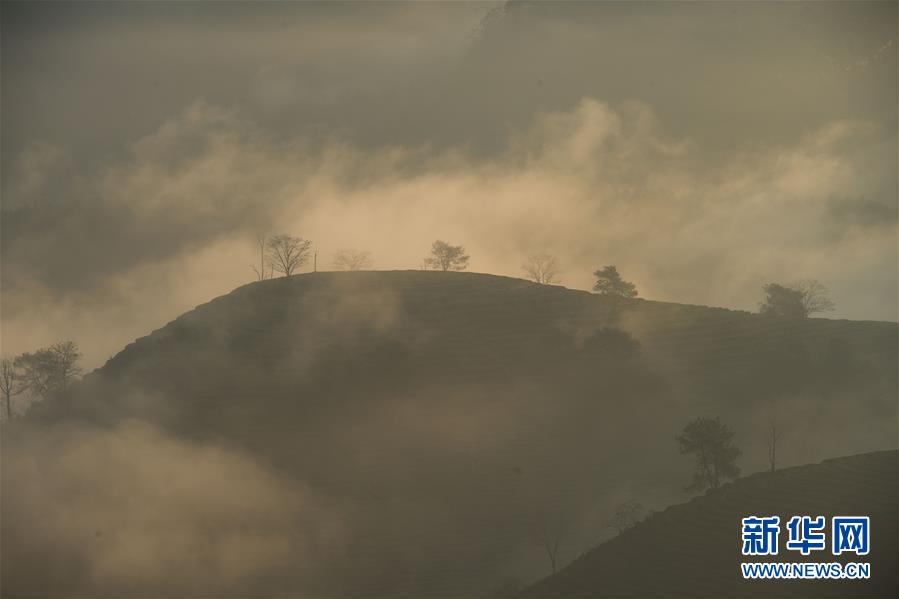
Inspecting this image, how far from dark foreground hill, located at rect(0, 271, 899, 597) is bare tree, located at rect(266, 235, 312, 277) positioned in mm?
18835

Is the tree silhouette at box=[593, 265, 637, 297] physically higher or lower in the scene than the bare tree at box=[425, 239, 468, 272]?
lower

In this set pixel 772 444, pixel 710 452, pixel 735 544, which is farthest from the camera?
pixel 772 444

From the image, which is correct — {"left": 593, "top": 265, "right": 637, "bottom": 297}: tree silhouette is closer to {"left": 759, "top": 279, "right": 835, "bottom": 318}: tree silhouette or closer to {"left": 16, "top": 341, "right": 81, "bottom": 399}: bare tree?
{"left": 759, "top": 279, "right": 835, "bottom": 318}: tree silhouette

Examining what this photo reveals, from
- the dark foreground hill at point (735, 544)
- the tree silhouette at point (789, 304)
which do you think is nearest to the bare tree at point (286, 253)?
the tree silhouette at point (789, 304)

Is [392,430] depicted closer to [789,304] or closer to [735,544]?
[735,544]

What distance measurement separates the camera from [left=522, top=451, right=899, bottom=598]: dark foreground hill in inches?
2024

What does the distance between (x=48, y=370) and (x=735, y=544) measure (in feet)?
375

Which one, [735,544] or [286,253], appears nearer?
[735,544]

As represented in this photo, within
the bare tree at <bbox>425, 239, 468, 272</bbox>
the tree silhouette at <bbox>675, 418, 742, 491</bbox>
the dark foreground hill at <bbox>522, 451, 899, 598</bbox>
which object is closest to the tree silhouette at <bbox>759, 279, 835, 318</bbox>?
the bare tree at <bbox>425, 239, 468, 272</bbox>

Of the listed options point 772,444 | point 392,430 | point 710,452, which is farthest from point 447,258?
point 710,452

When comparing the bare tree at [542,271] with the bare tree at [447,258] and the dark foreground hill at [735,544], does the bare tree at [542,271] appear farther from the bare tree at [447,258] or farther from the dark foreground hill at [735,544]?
the dark foreground hill at [735,544]

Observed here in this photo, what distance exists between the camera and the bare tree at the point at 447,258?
165 metres

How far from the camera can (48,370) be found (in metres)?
145

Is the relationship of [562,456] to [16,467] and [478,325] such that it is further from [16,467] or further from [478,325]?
[16,467]
